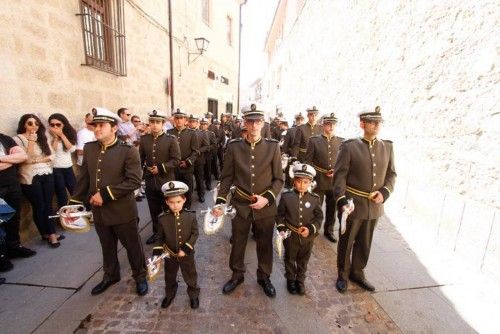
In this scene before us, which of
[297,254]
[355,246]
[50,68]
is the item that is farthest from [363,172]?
[50,68]

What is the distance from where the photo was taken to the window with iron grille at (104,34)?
5948 mm

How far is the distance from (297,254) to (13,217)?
4.13 metres

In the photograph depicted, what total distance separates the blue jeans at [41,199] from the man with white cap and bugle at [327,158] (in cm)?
436

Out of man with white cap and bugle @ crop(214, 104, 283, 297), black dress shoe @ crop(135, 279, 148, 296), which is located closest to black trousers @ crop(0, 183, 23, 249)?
black dress shoe @ crop(135, 279, 148, 296)

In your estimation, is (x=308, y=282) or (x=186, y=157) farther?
(x=186, y=157)

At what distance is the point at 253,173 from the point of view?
3199 mm

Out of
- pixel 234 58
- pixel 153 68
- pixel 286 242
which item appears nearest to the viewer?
pixel 286 242

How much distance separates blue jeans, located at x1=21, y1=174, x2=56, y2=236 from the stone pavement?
46 centimetres

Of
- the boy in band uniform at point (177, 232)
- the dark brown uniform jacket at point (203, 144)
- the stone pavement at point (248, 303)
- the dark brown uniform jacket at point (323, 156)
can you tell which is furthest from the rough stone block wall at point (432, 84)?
the dark brown uniform jacket at point (203, 144)

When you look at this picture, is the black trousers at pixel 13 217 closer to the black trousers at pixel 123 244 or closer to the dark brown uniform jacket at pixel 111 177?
the dark brown uniform jacket at pixel 111 177

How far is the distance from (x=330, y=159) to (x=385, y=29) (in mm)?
3818

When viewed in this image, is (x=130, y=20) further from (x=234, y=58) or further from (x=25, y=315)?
(x=234, y=58)

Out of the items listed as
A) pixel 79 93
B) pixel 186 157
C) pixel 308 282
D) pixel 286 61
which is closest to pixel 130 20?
pixel 79 93

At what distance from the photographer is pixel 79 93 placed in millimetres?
5664
